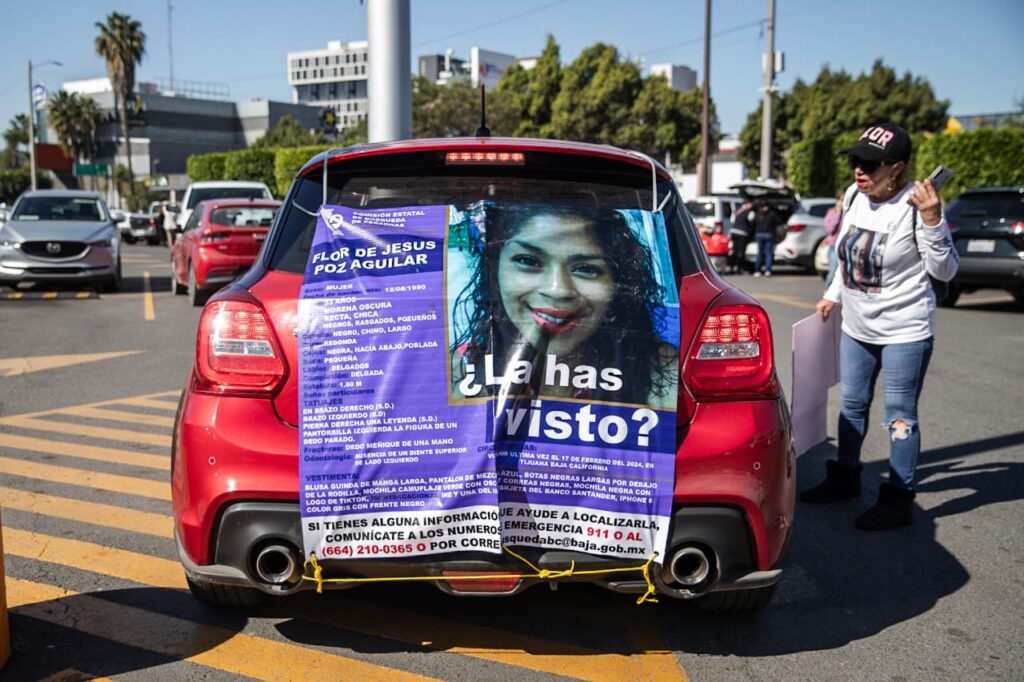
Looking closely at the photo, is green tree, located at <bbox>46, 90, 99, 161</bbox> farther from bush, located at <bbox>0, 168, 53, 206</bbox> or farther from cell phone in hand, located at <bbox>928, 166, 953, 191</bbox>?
cell phone in hand, located at <bbox>928, 166, 953, 191</bbox>

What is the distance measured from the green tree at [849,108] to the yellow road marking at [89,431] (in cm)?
5894

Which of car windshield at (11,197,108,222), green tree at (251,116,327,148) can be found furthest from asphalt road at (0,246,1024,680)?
green tree at (251,116,327,148)

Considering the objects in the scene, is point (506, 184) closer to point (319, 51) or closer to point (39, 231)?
point (39, 231)

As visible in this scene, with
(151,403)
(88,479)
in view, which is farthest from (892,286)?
(151,403)

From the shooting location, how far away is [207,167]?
5850 centimetres

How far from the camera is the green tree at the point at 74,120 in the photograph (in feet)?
299

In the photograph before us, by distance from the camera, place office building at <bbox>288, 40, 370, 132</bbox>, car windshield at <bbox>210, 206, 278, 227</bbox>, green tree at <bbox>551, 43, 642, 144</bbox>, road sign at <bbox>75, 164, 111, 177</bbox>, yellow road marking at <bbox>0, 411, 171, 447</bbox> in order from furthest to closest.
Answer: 1. office building at <bbox>288, 40, 370, 132</bbox>
2. road sign at <bbox>75, 164, 111, 177</bbox>
3. green tree at <bbox>551, 43, 642, 144</bbox>
4. car windshield at <bbox>210, 206, 278, 227</bbox>
5. yellow road marking at <bbox>0, 411, 171, 447</bbox>

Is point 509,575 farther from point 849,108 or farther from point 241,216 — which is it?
point 849,108

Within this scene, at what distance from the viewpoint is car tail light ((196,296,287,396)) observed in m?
3.24

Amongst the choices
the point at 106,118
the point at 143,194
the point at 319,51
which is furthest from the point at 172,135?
the point at 319,51

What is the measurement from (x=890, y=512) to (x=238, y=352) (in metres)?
3.33

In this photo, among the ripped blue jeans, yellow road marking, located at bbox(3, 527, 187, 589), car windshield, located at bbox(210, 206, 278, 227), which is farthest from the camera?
car windshield, located at bbox(210, 206, 278, 227)

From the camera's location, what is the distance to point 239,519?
3.20m

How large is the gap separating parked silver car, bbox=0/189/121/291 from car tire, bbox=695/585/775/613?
15057 millimetres
